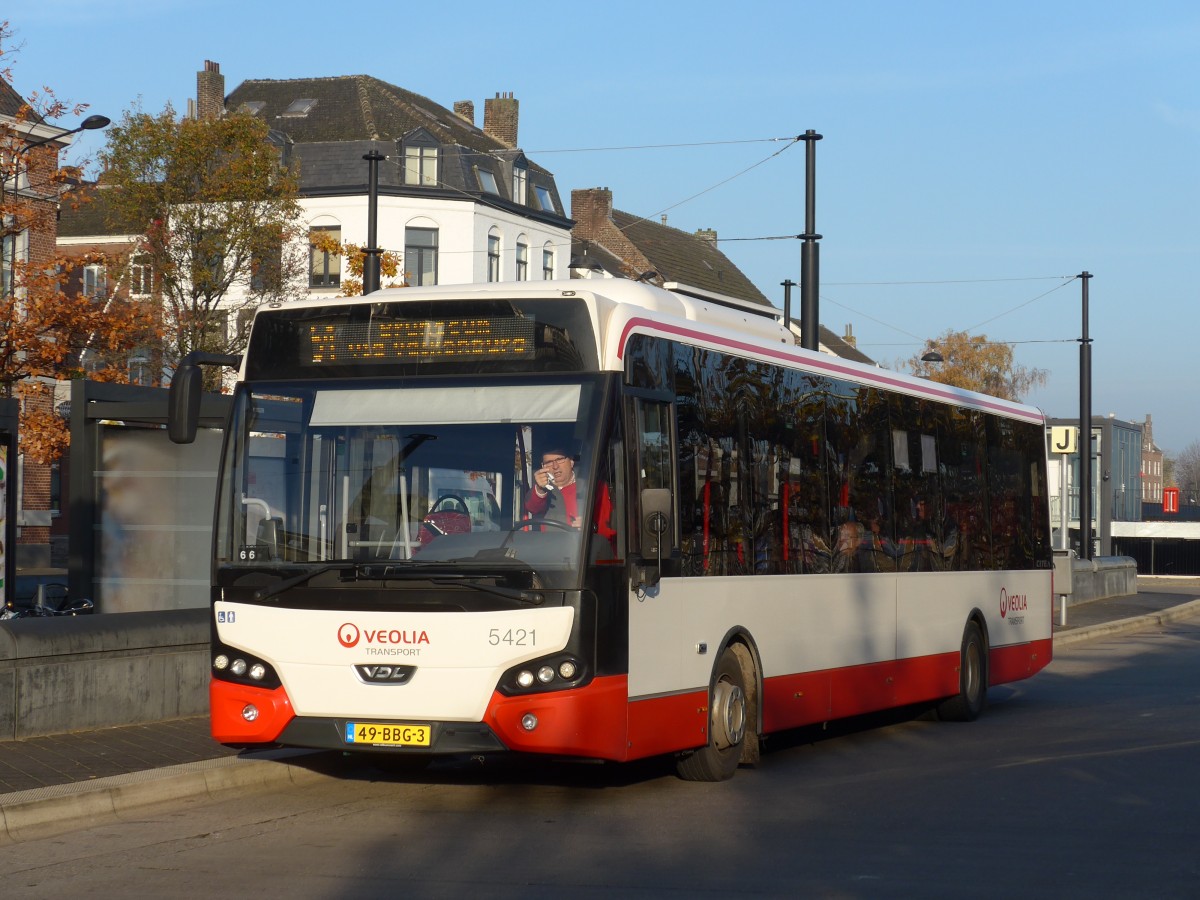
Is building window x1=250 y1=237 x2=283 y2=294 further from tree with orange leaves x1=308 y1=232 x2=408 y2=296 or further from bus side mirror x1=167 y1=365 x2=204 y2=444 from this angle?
bus side mirror x1=167 y1=365 x2=204 y2=444

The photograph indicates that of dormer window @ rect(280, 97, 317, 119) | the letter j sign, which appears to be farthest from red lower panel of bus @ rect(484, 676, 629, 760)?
dormer window @ rect(280, 97, 317, 119)

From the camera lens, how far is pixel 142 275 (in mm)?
41031

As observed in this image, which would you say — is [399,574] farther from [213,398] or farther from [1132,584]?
Result: [1132,584]

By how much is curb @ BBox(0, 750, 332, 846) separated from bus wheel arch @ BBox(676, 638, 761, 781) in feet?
8.04

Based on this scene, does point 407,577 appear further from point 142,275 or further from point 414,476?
point 142,275

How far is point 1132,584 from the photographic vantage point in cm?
4466

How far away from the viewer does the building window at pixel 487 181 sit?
203 ft

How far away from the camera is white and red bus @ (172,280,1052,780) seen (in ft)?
31.2

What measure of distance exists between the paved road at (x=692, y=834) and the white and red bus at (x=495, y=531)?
1.60 ft

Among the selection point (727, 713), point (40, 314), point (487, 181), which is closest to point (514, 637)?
point (727, 713)

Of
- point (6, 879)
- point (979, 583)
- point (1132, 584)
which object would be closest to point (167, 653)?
point (6, 879)

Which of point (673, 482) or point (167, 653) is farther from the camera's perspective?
point (167, 653)

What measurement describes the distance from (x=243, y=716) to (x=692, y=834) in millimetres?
2704

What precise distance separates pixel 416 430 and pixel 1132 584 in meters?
37.9
